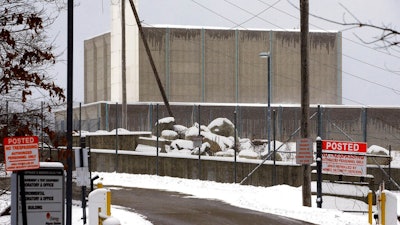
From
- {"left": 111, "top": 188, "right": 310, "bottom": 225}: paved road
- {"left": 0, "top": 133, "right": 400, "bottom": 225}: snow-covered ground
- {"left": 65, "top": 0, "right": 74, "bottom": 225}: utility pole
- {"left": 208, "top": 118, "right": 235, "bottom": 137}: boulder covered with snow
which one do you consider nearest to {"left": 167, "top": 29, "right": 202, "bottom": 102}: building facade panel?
{"left": 208, "top": 118, "right": 235, "bottom": 137}: boulder covered with snow

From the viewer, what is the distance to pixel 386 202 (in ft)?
66.8

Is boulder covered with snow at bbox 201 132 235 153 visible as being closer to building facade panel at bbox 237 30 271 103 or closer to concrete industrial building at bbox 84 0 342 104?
concrete industrial building at bbox 84 0 342 104

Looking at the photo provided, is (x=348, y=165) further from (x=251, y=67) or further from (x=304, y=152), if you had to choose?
(x=251, y=67)

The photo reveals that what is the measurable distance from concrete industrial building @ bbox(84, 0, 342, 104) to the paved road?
36215 mm

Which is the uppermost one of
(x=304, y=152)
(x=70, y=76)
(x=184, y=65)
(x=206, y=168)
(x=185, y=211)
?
(x=184, y=65)

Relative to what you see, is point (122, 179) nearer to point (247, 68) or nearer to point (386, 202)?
point (386, 202)

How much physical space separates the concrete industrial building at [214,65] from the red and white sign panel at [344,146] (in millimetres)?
38346

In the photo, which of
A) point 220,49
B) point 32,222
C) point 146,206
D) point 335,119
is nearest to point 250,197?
point 146,206

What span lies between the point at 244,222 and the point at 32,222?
10.1 m

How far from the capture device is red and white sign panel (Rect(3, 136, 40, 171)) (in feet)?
42.8

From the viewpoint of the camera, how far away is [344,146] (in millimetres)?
29781

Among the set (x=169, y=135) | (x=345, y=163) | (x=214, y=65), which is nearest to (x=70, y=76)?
(x=345, y=163)

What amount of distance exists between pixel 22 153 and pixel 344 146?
18.4 meters

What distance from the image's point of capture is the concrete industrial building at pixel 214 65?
2660 inches
